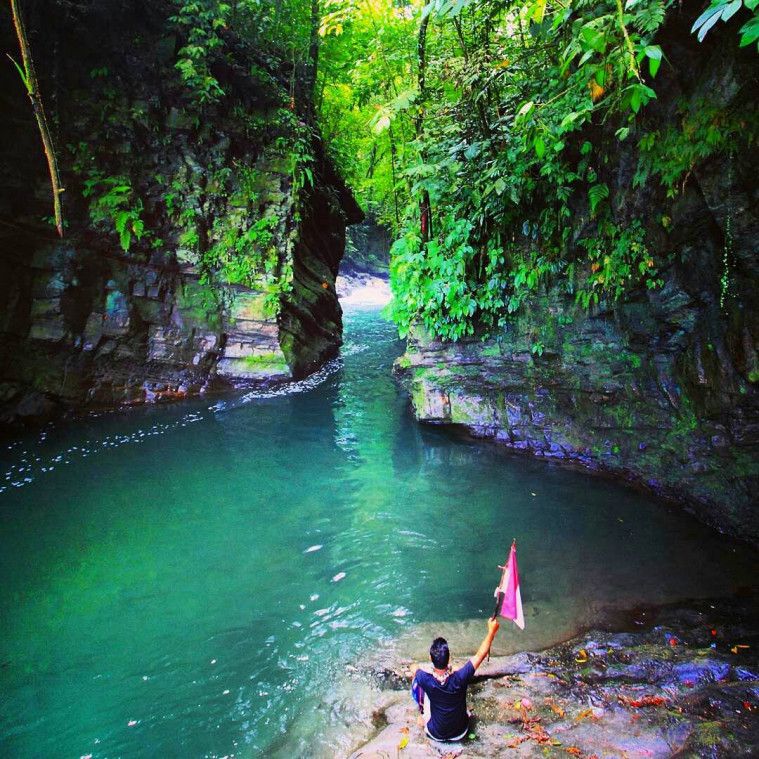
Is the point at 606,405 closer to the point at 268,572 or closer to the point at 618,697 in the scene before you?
the point at 618,697

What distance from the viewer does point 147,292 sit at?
1184 centimetres

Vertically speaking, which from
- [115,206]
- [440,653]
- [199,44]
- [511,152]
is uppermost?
[199,44]

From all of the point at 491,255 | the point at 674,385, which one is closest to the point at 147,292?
the point at 491,255

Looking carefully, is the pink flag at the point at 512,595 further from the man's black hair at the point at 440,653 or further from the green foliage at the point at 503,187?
the green foliage at the point at 503,187

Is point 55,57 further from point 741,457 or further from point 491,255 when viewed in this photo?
point 741,457

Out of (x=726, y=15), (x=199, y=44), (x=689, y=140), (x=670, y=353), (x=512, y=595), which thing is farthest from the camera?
(x=199, y=44)

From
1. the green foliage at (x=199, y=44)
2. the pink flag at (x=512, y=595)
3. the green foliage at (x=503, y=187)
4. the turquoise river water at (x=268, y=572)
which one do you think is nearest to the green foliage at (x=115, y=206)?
the green foliage at (x=199, y=44)

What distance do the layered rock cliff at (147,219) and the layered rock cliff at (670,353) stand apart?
6.79m

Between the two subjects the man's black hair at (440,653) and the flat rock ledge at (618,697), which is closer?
the flat rock ledge at (618,697)

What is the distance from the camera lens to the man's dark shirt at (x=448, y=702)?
3.29 metres

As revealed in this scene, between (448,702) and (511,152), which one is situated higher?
(511,152)

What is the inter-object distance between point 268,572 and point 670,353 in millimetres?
6419

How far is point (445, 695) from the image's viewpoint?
329cm

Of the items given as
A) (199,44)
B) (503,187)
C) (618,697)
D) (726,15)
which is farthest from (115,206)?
(618,697)
